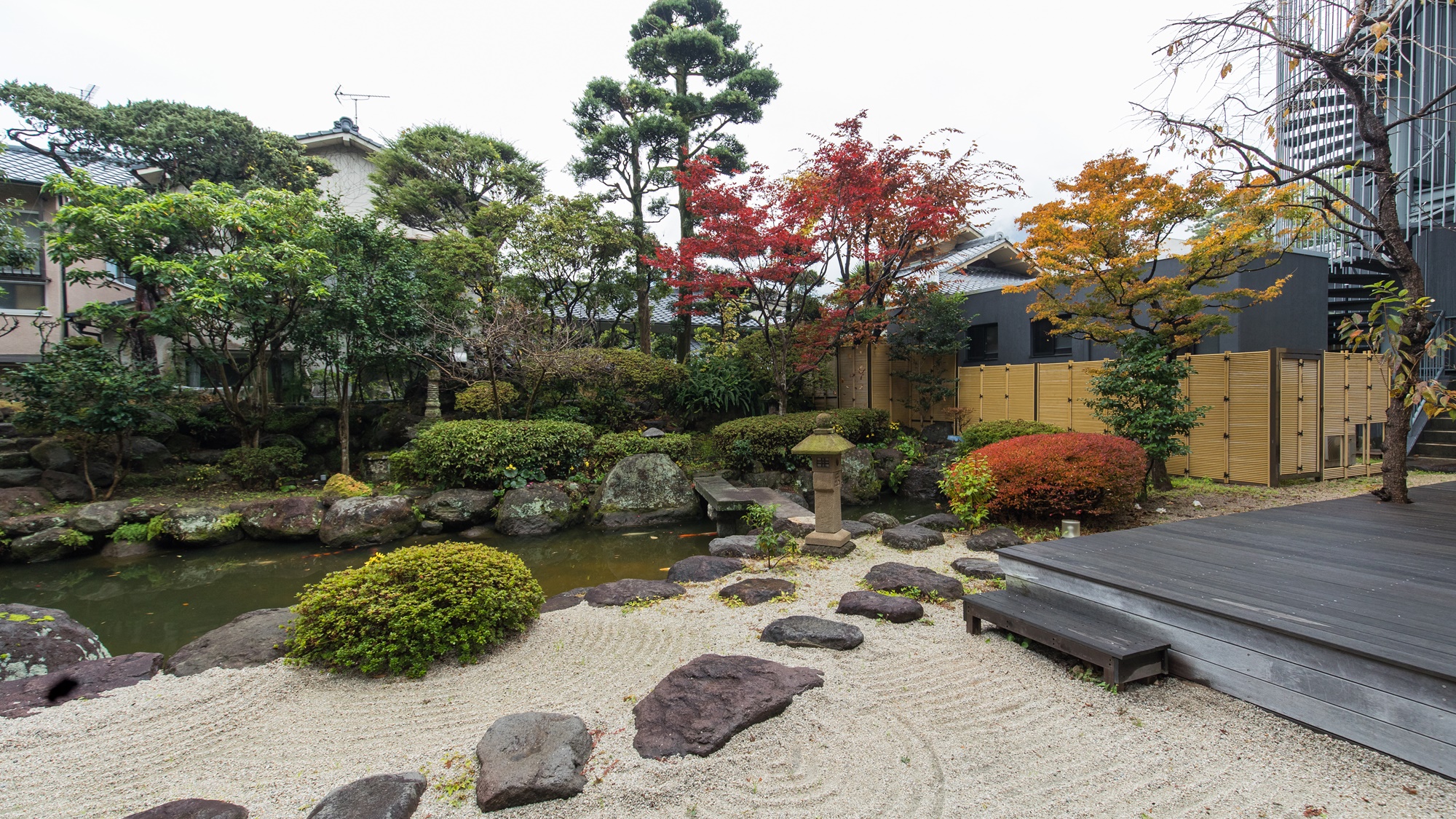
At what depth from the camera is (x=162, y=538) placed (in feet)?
27.5

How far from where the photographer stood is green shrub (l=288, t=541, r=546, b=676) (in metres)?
3.54

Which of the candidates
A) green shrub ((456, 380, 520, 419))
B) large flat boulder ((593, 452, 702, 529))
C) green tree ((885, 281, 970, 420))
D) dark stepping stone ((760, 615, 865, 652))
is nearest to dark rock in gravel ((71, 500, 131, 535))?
green shrub ((456, 380, 520, 419))

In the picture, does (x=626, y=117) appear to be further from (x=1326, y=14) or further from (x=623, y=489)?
(x=1326, y=14)

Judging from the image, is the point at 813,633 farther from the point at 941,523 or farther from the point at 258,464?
the point at 258,464

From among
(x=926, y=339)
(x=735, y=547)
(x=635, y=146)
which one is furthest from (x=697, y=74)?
(x=735, y=547)

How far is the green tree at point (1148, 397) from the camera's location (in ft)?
25.7

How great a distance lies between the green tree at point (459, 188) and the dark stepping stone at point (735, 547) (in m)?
8.55

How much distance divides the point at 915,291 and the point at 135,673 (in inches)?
503

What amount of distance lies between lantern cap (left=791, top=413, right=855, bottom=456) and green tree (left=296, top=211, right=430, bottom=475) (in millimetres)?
8461

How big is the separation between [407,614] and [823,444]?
3.92 m

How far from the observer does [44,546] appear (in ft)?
25.7

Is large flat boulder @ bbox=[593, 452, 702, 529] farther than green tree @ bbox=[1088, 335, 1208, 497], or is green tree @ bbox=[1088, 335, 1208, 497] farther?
large flat boulder @ bbox=[593, 452, 702, 529]

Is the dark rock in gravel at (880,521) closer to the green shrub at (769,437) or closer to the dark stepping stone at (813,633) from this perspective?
the green shrub at (769,437)

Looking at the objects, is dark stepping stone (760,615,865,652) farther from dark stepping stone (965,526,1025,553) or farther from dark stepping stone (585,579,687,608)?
dark stepping stone (965,526,1025,553)
